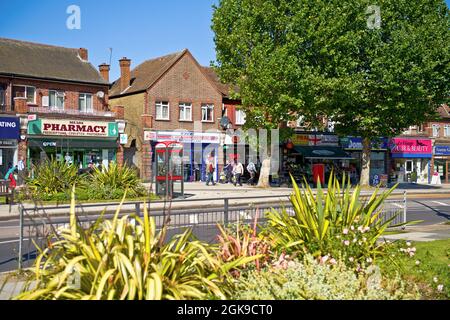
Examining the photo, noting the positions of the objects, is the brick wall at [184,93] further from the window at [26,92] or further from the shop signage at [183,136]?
the window at [26,92]

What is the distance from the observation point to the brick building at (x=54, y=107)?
32844mm

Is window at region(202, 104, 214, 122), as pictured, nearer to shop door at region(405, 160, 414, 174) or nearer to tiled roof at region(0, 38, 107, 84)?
tiled roof at region(0, 38, 107, 84)

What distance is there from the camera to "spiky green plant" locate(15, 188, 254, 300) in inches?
183

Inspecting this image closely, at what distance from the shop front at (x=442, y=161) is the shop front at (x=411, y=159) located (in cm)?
86

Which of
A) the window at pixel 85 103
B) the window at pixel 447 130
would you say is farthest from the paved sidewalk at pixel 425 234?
the window at pixel 447 130

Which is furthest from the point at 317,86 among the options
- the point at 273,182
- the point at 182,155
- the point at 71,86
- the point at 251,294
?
the point at 251,294

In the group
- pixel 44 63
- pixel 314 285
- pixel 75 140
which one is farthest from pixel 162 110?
pixel 314 285

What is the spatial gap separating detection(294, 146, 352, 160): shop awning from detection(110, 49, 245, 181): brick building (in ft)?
19.9

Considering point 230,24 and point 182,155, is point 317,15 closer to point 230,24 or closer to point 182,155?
point 230,24

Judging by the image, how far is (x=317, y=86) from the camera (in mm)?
31500

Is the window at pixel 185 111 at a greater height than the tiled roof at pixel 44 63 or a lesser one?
lesser

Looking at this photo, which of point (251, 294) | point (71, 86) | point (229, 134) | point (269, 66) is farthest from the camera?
point (229, 134)

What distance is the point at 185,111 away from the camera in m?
40.6
